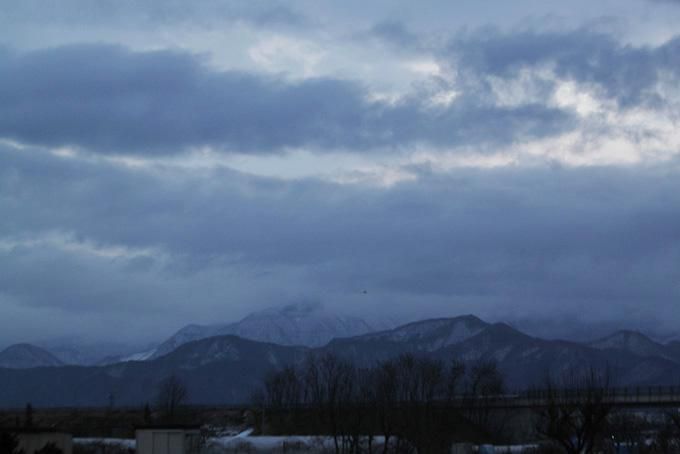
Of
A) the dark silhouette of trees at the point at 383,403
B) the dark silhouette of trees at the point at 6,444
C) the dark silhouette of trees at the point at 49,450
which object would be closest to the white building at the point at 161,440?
the dark silhouette of trees at the point at 49,450

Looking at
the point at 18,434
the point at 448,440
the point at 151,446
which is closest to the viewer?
the point at 18,434

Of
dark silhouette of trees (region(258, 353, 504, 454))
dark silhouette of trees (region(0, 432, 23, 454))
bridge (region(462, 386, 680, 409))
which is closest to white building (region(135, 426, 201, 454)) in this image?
dark silhouette of trees (region(0, 432, 23, 454))

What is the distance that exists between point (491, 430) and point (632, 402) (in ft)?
46.7

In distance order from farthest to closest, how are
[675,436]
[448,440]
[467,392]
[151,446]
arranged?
[467,392], [675,436], [448,440], [151,446]

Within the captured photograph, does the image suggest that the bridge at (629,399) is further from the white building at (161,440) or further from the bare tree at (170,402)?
the white building at (161,440)

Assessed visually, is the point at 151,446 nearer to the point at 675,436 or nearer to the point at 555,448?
the point at 555,448

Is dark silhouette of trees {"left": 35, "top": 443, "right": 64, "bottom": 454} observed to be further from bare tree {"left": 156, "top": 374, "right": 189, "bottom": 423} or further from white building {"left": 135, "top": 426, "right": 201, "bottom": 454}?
bare tree {"left": 156, "top": 374, "right": 189, "bottom": 423}

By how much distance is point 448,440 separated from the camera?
Answer: 8638 cm

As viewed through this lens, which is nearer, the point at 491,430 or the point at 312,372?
the point at 491,430

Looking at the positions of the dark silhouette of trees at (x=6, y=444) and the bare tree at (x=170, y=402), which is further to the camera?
the bare tree at (x=170, y=402)

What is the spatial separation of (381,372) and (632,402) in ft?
81.8

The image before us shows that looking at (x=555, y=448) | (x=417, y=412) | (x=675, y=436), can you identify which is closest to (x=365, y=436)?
(x=417, y=412)

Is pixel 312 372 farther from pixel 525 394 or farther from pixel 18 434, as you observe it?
pixel 18 434

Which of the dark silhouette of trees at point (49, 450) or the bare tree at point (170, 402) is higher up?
the bare tree at point (170, 402)
